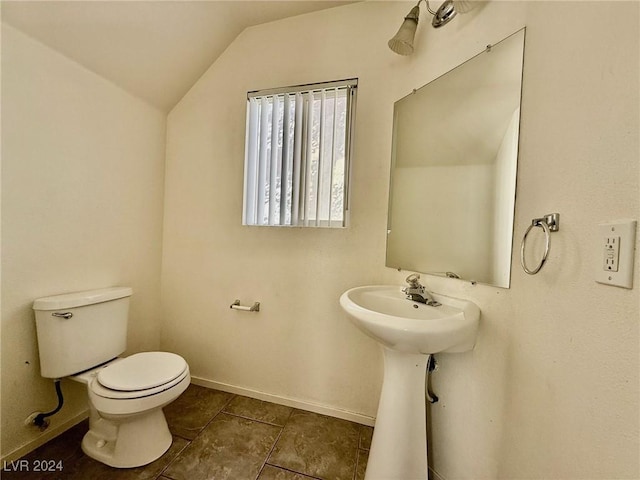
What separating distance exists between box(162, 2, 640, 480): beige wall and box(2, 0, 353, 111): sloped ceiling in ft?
0.29

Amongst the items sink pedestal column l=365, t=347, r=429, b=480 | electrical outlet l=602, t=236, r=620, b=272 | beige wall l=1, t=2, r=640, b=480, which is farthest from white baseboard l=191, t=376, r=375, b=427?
electrical outlet l=602, t=236, r=620, b=272

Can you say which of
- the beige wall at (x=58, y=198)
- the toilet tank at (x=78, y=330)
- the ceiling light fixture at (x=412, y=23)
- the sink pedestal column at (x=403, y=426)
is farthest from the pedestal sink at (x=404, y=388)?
the beige wall at (x=58, y=198)

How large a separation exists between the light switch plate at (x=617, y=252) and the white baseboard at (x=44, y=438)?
87.4 inches

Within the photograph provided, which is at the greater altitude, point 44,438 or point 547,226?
point 547,226

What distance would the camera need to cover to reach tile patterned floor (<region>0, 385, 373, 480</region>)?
3.66 ft

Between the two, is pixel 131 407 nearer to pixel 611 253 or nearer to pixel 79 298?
pixel 79 298

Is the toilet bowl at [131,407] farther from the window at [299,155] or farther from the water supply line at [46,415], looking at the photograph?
the window at [299,155]

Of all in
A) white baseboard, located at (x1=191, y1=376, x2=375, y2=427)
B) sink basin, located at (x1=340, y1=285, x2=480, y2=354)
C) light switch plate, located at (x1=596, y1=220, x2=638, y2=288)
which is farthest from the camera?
white baseboard, located at (x1=191, y1=376, x2=375, y2=427)

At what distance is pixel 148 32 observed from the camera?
1343mm

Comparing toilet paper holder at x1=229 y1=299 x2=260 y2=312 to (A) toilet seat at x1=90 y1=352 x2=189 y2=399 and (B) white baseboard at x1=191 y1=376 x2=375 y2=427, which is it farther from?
(B) white baseboard at x1=191 y1=376 x2=375 y2=427

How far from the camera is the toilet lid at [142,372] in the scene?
1.09 m

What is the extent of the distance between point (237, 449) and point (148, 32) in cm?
223

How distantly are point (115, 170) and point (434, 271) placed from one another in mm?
1874

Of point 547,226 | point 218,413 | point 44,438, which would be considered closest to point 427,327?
point 547,226
